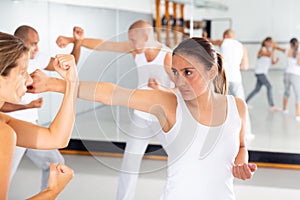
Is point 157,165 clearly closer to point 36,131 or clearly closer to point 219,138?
point 219,138

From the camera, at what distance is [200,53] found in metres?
2.12

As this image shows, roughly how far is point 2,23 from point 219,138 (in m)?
3.83

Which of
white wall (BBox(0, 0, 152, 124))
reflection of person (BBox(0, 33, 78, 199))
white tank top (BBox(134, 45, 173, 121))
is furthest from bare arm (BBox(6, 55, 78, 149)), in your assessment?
white wall (BBox(0, 0, 152, 124))

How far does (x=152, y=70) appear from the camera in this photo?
2.86 meters

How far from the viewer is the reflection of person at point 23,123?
5.30ft

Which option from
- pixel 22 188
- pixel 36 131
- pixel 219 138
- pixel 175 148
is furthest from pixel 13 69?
pixel 22 188

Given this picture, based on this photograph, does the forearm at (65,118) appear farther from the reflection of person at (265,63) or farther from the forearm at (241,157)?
the reflection of person at (265,63)

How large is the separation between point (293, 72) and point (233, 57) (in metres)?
0.80

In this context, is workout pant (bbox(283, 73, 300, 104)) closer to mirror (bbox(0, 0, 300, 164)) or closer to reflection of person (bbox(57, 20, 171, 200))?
mirror (bbox(0, 0, 300, 164))

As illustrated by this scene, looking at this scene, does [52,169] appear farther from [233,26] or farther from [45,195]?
[233,26]

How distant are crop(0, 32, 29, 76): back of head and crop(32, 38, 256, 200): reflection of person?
400mm

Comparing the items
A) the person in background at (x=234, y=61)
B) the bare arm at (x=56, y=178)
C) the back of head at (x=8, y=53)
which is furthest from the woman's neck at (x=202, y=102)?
the person in background at (x=234, y=61)

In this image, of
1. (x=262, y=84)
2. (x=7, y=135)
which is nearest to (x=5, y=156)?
(x=7, y=135)

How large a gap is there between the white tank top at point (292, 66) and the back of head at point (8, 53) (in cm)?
490
